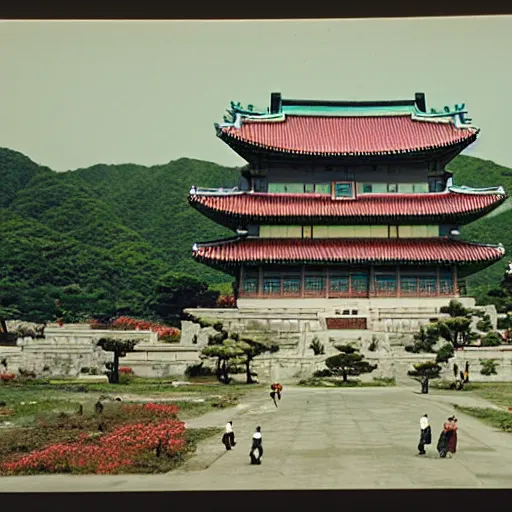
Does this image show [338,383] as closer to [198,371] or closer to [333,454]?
[198,371]

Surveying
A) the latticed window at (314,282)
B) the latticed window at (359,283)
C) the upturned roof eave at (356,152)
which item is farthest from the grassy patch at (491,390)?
the upturned roof eave at (356,152)

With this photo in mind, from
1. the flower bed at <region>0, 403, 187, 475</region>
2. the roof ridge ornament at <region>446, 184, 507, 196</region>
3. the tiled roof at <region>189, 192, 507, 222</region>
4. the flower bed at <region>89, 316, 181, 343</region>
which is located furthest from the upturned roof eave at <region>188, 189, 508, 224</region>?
the flower bed at <region>0, 403, 187, 475</region>

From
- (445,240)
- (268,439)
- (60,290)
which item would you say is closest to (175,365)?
(268,439)

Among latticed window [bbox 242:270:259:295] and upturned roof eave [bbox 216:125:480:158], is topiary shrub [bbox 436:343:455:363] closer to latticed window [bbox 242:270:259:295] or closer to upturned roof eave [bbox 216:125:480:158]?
latticed window [bbox 242:270:259:295]

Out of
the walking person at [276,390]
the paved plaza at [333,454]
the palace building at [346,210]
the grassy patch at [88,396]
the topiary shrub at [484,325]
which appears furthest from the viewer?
the palace building at [346,210]

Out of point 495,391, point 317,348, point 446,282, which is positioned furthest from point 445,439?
point 446,282

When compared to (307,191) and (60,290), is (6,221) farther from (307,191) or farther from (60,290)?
(307,191)

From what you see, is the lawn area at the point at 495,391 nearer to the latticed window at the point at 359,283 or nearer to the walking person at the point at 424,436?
the walking person at the point at 424,436
